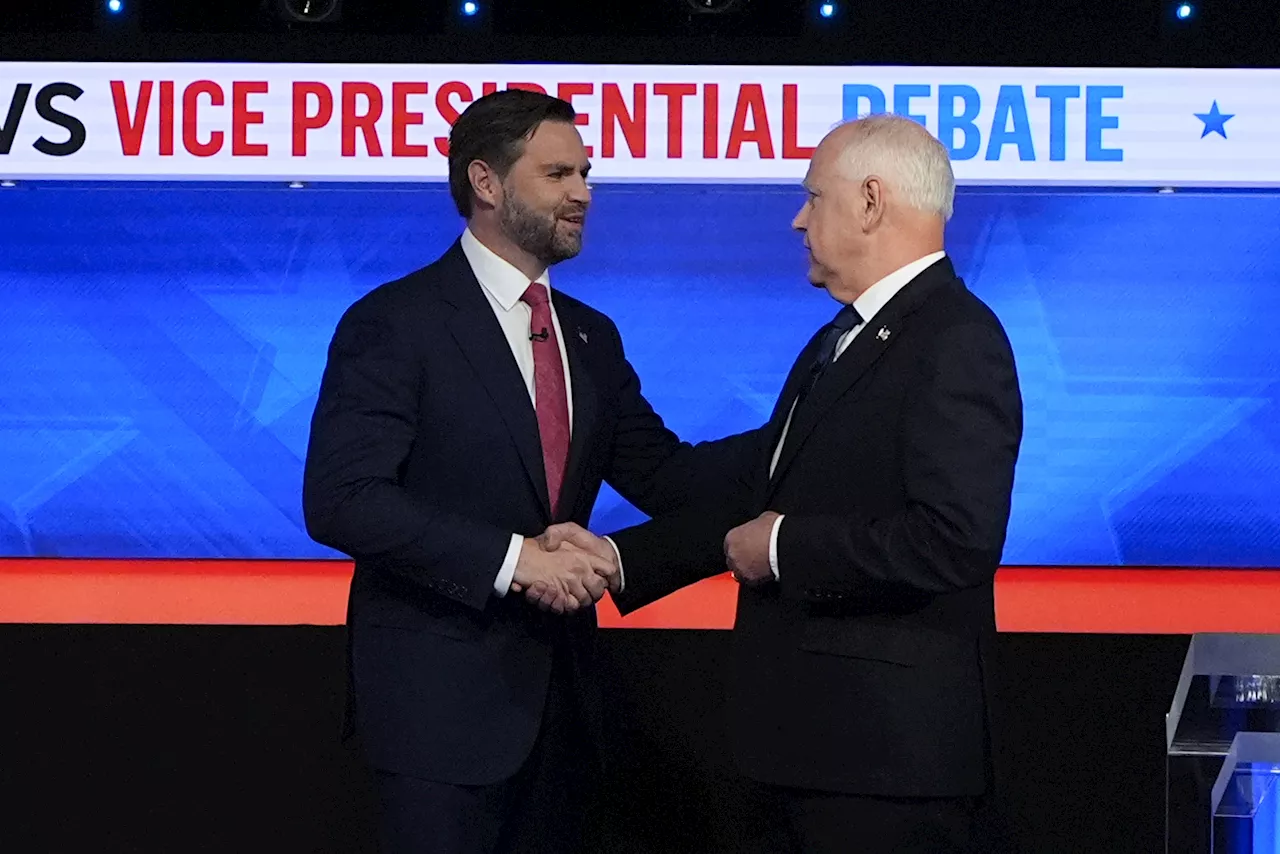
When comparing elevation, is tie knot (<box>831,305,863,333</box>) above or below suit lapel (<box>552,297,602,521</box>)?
above

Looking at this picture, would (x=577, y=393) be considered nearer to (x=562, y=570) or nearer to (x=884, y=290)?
(x=562, y=570)

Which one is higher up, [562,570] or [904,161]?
[904,161]

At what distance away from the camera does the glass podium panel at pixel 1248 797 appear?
1.90m

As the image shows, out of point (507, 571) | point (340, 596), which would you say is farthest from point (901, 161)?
point (340, 596)

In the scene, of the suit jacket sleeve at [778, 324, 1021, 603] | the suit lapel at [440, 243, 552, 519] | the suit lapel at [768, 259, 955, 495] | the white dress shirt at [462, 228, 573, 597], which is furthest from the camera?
the white dress shirt at [462, 228, 573, 597]

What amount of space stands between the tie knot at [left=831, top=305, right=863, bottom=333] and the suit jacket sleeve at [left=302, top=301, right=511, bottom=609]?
21.1 inches

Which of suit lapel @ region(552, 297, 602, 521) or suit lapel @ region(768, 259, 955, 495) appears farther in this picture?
suit lapel @ region(552, 297, 602, 521)

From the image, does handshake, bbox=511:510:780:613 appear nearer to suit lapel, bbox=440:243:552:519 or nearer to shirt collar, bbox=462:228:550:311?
suit lapel, bbox=440:243:552:519

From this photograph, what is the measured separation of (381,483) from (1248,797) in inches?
46.3

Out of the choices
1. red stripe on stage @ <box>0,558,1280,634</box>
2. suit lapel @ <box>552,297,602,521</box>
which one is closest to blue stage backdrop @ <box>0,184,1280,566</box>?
red stripe on stage @ <box>0,558,1280,634</box>

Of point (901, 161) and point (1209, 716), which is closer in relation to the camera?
point (1209, 716)

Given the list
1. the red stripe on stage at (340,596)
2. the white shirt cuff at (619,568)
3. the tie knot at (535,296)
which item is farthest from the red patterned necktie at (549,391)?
the red stripe on stage at (340,596)

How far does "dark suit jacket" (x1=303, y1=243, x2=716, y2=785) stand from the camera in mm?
2367

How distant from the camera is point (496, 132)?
2.71 m
